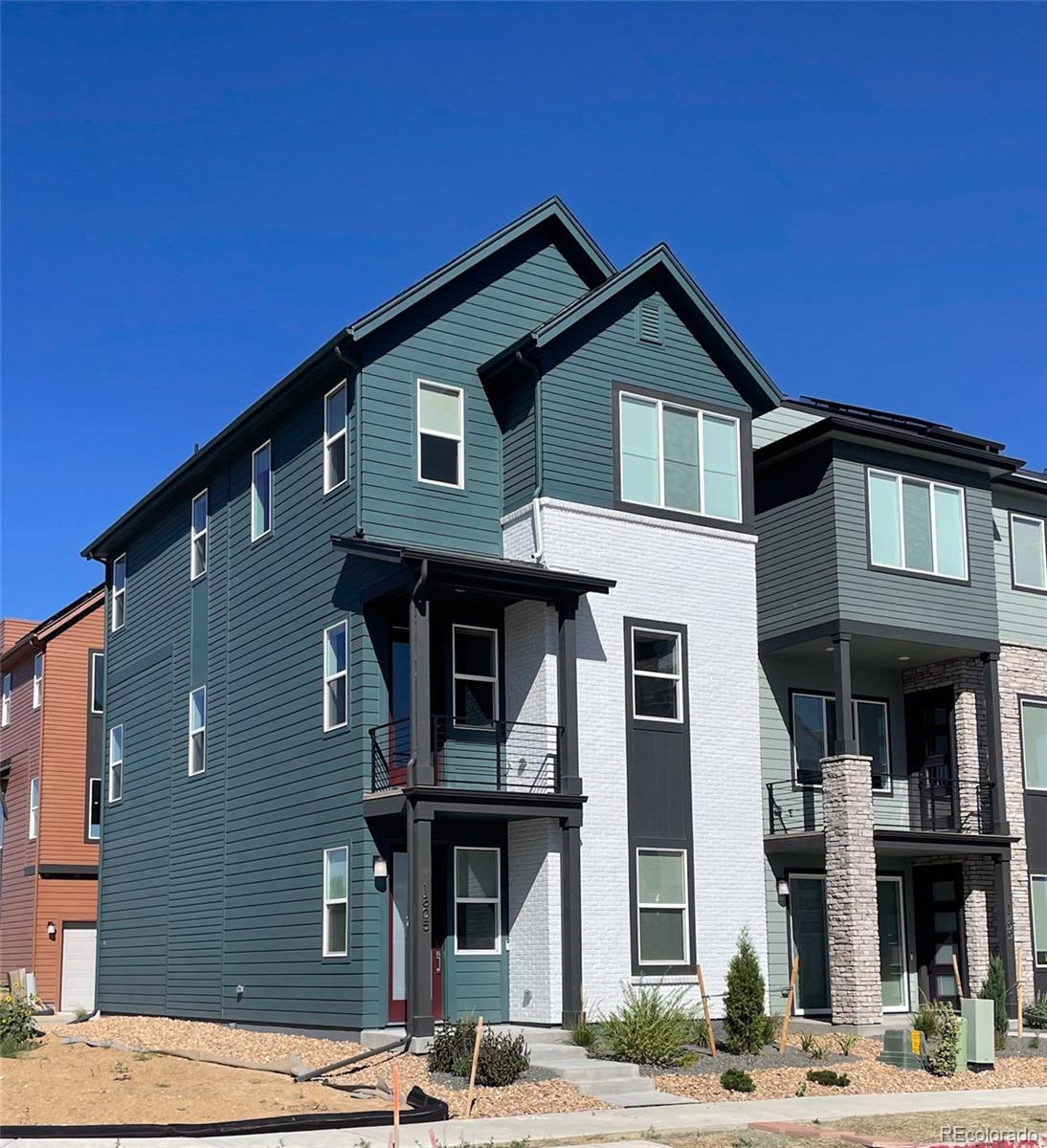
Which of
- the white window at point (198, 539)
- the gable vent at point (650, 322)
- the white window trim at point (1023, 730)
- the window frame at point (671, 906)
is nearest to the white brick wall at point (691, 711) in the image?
the window frame at point (671, 906)

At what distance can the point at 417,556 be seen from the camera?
20.5m

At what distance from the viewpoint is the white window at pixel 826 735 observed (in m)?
27.3

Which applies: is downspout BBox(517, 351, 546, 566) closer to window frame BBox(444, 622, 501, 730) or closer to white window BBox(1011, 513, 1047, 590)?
window frame BBox(444, 622, 501, 730)

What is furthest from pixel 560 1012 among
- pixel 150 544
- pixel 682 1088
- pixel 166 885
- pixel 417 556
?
pixel 150 544

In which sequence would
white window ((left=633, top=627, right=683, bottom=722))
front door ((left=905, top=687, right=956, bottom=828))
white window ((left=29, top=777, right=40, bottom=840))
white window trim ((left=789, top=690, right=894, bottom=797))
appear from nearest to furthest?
white window ((left=633, top=627, right=683, bottom=722)) < white window trim ((left=789, top=690, right=894, bottom=797)) < front door ((left=905, top=687, right=956, bottom=828)) < white window ((left=29, top=777, right=40, bottom=840))

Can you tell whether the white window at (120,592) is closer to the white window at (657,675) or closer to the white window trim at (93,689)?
the white window trim at (93,689)

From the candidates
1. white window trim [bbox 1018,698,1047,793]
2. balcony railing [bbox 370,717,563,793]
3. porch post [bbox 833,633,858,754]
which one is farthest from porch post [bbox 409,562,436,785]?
white window trim [bbox 1018,698,1047,793]

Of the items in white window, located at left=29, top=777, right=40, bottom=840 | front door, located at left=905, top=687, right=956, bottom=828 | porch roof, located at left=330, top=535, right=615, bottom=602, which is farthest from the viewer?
white window, located at left=29, top=777, right=40, bottom=840

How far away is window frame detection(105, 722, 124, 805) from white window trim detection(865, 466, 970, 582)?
17061 millimetres

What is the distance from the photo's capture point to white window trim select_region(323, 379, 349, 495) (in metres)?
23.5

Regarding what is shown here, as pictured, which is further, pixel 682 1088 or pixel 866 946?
pixel 866 946

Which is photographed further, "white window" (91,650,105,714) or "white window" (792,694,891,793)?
"white window" (91,650,105,714)

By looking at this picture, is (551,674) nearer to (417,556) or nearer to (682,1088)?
(417,556)

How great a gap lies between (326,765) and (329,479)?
15.0 feet
